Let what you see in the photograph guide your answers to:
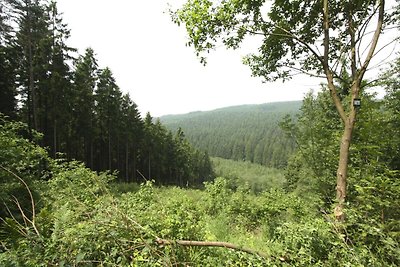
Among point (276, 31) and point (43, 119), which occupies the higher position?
point (276, 31)

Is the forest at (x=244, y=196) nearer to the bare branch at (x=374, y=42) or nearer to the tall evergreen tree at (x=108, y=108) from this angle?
the bare branch at (x=374, y=42)

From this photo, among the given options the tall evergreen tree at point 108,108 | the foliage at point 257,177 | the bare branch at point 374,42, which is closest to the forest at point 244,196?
the bare branch at point 374,42

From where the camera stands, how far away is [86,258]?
2689mm

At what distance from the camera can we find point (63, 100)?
23297mm

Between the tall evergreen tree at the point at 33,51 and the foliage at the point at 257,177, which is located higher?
the tall evergreen tree at the point at 33,51

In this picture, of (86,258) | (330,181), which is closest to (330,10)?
(86,258)

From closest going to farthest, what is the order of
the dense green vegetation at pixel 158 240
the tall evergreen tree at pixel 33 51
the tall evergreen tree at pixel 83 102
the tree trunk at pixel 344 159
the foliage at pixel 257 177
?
the dense green vegetation at pixel 158 240 < the tree trunk at pixel 344 159 < the tall evergreen tree at pixel 33 51 < the tall evergreen tree at pixel 83 102 < the foliage at pixel 257 177

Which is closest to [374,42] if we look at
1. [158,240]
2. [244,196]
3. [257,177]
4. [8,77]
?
[158,240]

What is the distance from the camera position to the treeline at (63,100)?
60.4ft

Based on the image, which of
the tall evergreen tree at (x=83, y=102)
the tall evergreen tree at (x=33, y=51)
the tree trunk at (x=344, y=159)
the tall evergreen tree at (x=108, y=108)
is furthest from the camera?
the tall evergreen tree at (x=108, y=108)

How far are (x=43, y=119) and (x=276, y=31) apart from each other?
25431 mm

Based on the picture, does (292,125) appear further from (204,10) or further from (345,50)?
(204,10)

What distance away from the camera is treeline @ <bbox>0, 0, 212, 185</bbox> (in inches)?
725

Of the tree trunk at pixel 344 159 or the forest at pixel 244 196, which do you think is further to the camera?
the tree trunk at pixel 344 159
